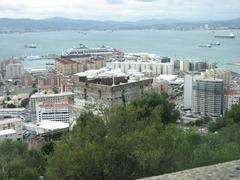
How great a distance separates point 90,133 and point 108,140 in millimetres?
353

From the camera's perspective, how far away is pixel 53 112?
31.0 ft

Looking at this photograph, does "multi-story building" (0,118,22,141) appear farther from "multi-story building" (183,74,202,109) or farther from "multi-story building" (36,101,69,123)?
"multi-story building" (183,74,202,109)

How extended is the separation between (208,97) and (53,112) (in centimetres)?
355

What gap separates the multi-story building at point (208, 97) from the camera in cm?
894

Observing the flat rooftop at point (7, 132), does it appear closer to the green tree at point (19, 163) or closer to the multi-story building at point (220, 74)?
the green tree at point (19, 163)

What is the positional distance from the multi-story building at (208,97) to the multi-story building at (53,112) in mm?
2992

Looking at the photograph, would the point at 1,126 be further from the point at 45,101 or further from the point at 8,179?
the point at 8,179

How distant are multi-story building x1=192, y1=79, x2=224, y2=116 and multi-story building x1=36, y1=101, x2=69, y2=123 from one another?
2992 mm

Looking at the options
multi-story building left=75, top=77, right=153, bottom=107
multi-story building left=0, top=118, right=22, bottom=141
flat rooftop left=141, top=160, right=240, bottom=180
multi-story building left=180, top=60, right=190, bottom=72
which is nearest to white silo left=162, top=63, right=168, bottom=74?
multi-story building left=180, top=60, right=190, bottom=72

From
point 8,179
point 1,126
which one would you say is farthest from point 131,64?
point 8,179

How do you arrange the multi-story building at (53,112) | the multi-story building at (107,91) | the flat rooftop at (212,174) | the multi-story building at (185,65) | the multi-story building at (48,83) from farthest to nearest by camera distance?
the multi-story building at (185,65) → the multi-story building at (48,83) → the multi-story building at (53,112) → the multi-story building at (107,91) → the flat rooftop at (212,174)

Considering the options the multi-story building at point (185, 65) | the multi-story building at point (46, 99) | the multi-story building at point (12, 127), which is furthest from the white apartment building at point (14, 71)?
the multi-story building at point (12, 127)

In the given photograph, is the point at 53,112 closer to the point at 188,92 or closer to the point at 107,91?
the point at 107,91

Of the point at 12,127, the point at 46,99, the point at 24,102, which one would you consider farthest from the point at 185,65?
the point at 12,127
